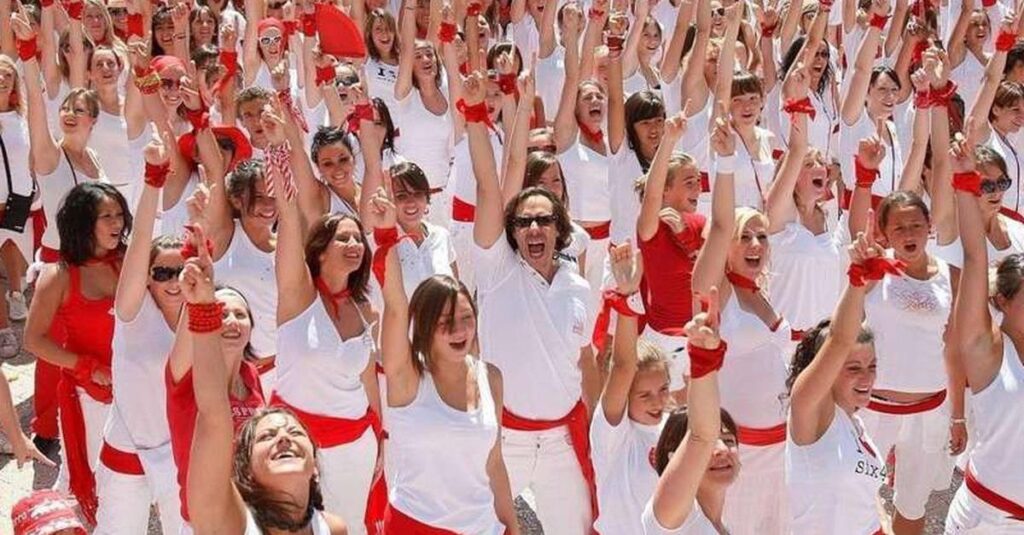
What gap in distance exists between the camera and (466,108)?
4805 mm

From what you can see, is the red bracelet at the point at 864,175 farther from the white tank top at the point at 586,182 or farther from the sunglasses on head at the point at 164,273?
the sunglasses on head at the point at 164,273

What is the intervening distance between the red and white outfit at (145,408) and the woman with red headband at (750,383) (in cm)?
192

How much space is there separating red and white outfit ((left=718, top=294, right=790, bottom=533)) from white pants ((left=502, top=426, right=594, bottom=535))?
55 cm

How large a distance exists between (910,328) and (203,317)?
9.45 ft

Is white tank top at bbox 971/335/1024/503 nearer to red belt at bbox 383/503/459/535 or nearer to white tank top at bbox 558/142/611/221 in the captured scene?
red belt at bbox 383/503/459/535

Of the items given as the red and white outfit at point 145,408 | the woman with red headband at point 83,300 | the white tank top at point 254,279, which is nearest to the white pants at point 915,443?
the white tank top at point 254,279

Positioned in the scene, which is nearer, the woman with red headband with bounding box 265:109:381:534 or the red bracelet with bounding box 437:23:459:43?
the woman with red headband with bounding box 265:109:381:534

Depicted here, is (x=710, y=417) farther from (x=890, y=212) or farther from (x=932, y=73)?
(x=932, y=73)

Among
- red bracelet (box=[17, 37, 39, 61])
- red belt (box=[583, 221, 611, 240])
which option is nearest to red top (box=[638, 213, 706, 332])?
red belt (box=[583, 221, 611, 240])

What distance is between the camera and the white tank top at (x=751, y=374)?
447 cm

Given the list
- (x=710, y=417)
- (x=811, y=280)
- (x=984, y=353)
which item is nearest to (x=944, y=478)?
(x=811, y=280)

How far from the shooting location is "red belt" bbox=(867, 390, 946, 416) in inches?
193

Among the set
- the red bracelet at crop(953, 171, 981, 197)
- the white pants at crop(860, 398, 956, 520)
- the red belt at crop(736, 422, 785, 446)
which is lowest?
the white pants at crop(860, 398, 956, 520)

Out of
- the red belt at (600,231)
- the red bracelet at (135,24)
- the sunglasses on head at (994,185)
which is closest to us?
the sunglasses on head at (994,185)
